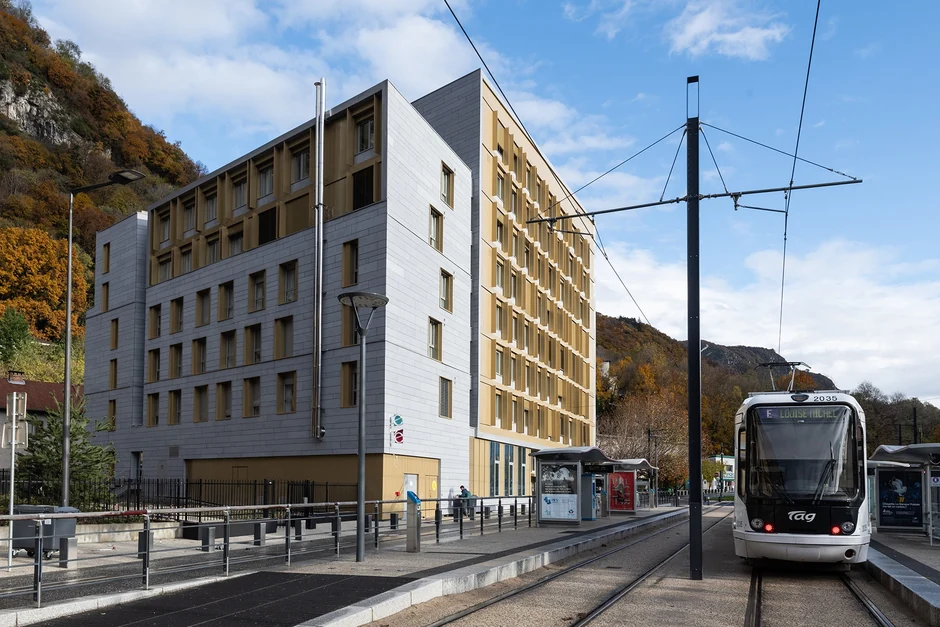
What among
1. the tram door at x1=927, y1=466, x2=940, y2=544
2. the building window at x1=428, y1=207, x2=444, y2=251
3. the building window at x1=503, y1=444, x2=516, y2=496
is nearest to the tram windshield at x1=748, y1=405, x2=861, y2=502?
the tram door at x1=927, y1=466, x2=940, y2=544

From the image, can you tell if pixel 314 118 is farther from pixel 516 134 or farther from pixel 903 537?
pixel 903 537

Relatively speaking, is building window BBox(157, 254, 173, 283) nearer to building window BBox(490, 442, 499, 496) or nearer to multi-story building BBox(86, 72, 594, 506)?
multi-story building BBox(86, 72, 594, 506)

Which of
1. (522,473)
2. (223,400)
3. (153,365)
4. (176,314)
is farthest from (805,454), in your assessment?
(153,365)

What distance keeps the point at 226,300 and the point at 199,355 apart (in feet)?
11.4

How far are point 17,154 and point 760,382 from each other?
309 feet

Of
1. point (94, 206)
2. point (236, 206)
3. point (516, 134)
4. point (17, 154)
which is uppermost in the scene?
point (17, 154)

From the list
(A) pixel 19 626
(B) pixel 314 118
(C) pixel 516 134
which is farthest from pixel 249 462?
(A) pixel 19 626

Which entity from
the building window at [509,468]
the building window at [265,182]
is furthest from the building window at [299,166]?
the building window at [509,468]

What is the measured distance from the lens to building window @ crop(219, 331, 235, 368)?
4253 cm

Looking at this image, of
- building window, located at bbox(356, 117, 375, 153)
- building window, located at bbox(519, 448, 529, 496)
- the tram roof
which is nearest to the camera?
the tram roof

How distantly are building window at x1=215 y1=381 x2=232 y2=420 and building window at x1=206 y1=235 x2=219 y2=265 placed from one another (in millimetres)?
6714

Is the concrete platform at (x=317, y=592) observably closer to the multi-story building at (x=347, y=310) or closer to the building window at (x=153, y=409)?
the multi-story building at (x=347, y=310)

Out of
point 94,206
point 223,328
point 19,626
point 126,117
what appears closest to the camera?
point 19,626

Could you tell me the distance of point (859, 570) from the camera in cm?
1644
